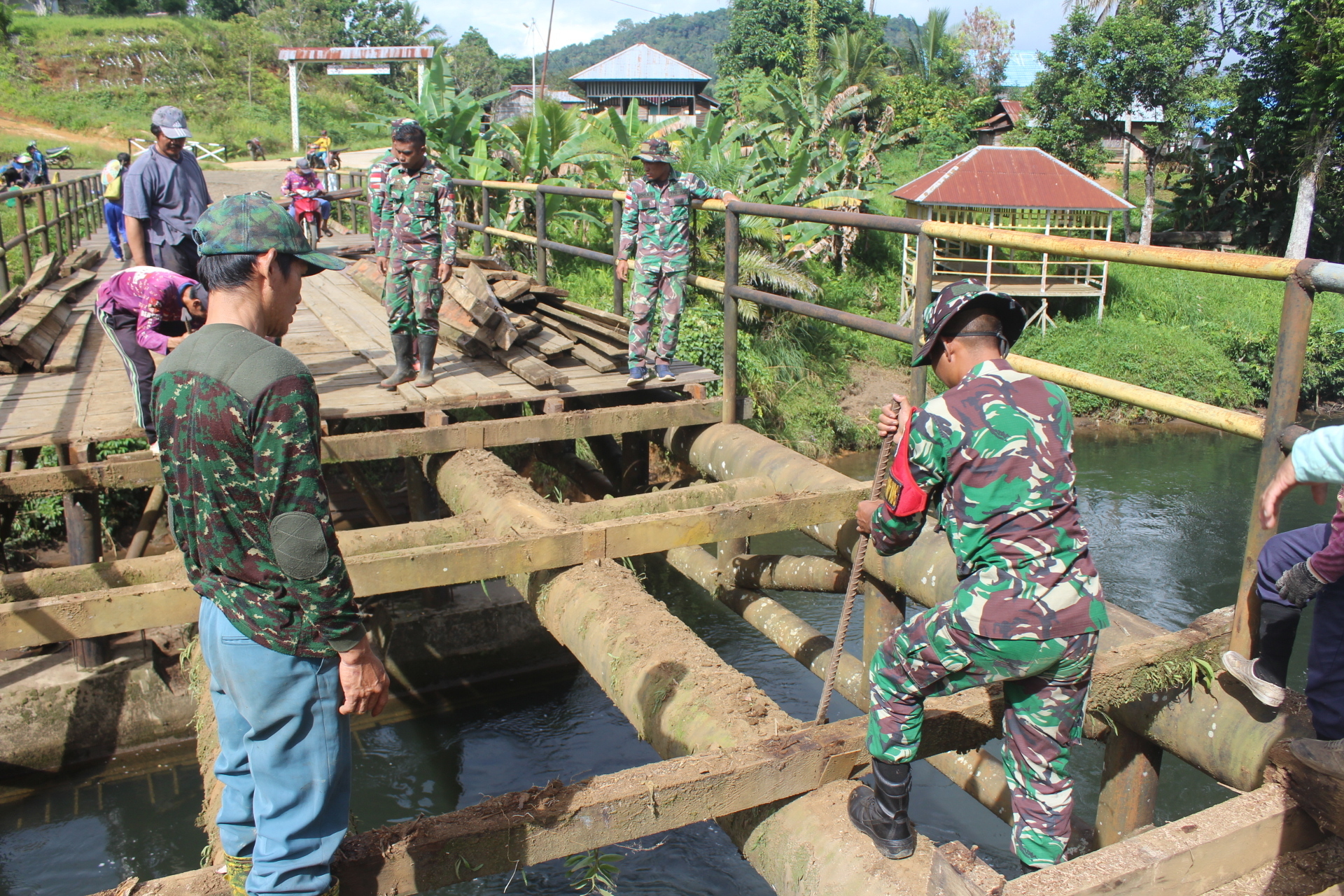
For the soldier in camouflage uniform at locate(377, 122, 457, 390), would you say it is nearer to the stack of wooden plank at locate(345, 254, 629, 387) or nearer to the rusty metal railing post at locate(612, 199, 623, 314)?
the stack of wooden plank at locate(345, 254, 629, 387)

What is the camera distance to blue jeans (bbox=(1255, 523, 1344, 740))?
242cm

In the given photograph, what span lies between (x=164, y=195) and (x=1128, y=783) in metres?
5.20

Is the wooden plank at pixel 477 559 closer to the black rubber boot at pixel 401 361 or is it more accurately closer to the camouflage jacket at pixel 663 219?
the camouflage jacket at pixel 663 219

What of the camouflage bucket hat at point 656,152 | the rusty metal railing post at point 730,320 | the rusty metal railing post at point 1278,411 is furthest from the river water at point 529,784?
the camouflage bucket hat at point 656,152

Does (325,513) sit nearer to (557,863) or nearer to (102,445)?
(557,863)

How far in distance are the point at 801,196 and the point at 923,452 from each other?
14783 millimetres

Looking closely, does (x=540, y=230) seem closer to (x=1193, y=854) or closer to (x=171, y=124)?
(x=171, y=124)

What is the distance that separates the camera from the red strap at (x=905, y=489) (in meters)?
2.31

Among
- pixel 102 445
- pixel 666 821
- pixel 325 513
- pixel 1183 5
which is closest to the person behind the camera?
pixel 325 513

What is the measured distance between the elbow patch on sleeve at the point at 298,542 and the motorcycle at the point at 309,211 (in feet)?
43.8

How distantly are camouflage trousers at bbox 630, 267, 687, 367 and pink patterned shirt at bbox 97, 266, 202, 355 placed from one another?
2.41 m

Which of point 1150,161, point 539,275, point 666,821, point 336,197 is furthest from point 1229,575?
point 1150,161

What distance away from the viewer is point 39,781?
5996 mm

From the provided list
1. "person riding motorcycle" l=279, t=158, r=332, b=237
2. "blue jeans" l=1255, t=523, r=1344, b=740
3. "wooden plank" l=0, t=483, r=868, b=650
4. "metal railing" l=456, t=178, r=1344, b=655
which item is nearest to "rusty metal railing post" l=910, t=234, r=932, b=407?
"metal railing" l=456, t=178, r=1344, b=655
